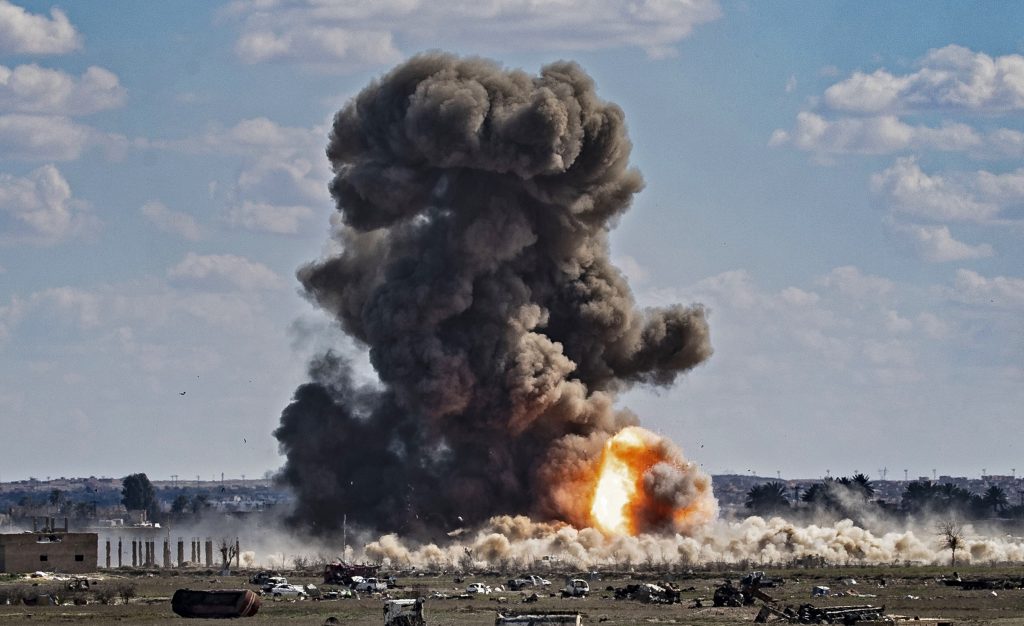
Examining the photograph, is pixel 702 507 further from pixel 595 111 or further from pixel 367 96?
pixel 367 96

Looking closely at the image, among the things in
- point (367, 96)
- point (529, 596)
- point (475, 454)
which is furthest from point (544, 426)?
point (529, 596)

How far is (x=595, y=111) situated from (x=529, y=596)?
49.0 metres

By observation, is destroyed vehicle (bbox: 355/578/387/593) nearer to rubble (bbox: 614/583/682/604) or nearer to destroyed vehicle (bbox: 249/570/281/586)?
destroyed vehicle (bbox: 249/570/281/586)

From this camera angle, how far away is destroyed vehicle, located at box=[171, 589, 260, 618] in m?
99.9

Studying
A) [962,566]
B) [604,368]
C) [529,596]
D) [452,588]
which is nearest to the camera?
[529,596]

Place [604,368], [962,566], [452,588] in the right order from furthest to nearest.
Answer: [604,368] < [962,566] < [452,588]

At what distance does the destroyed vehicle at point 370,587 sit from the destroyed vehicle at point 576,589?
10.4 m

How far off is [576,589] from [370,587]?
1251 centimetres

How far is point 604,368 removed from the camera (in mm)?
152625

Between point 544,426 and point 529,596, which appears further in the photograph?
point 544,426

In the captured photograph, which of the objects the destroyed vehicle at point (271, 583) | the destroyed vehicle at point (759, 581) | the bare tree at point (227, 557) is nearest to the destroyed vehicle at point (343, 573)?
the destroyed vehicle at point (271, 583)

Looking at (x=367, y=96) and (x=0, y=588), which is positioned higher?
(x=367, y=96)

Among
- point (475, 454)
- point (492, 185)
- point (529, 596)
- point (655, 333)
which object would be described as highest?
point (492, 185)

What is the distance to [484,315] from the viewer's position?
147250 mm
